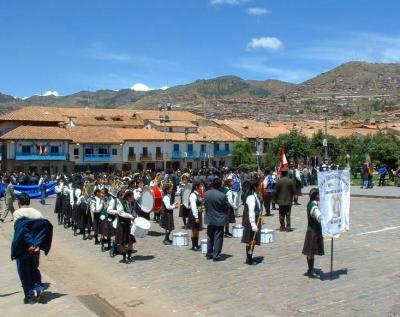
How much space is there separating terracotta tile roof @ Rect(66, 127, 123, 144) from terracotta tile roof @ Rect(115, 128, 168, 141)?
52.0 inches

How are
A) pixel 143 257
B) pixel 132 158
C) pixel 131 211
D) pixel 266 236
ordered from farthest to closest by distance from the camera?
pixel 132 158 < pixel 266 236 < pixel 143 257 < pixel 131 211

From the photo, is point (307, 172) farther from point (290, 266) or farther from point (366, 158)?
point (290, 266)

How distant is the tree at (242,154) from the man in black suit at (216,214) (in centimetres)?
6660

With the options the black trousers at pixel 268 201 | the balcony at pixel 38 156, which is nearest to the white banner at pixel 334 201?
the black trousers at pixel 268 201

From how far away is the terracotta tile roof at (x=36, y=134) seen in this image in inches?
2542

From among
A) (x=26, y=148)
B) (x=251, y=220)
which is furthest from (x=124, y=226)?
(x=26, y=148)

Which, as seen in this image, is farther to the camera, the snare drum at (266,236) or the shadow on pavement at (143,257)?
the snare drum at (266,236)

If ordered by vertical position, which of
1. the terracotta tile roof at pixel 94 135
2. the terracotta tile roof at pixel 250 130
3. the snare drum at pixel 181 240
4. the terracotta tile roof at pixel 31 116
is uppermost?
the terracotta tile roof at pixel 31 116

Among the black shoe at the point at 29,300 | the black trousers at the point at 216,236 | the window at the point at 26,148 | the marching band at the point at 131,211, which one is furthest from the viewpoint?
the window at the point at 26,148

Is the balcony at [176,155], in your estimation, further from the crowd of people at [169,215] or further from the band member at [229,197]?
the band member at [229,197]

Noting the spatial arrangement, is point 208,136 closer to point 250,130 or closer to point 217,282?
point 250,130

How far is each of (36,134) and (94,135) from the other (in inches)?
297

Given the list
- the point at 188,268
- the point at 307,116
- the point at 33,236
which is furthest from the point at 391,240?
the point at 307,116

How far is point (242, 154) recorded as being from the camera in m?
79.2
